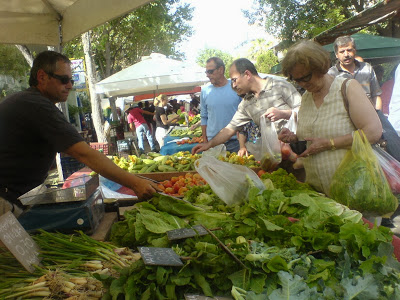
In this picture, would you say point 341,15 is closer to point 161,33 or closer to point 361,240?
point 161,33

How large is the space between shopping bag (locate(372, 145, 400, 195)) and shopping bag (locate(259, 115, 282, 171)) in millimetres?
918

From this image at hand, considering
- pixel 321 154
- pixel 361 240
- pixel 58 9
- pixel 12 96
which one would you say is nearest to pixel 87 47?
pixel 58 9

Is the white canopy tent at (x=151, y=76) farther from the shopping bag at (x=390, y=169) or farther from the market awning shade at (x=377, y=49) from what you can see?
the shopping bag at (x=390, y=169)

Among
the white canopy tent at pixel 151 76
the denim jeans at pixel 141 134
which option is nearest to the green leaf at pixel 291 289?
the white canopy tent at pixel 151 76

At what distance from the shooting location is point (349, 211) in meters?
2.05

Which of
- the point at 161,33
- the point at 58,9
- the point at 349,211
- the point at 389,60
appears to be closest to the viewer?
the point at 349,211

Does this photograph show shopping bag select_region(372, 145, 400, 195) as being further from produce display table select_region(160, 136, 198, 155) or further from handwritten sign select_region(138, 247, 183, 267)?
produce display table select_region(160, 136, 198, 155)

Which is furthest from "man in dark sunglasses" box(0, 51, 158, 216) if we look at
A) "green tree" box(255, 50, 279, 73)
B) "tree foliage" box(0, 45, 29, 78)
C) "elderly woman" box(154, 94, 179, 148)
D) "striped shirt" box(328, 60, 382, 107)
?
"green tree" box(255, 50, 279, 73)

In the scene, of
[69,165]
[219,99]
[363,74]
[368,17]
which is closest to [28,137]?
[219,99]

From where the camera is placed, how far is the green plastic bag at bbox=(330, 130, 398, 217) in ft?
7.07

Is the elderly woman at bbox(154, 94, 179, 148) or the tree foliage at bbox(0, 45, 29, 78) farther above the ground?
the tree foliage at bbox(0, 45, 29, 78)

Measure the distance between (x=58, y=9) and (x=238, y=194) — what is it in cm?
323

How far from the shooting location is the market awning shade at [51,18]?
146 inches

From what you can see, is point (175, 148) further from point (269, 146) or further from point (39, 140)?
point (39, 140)
